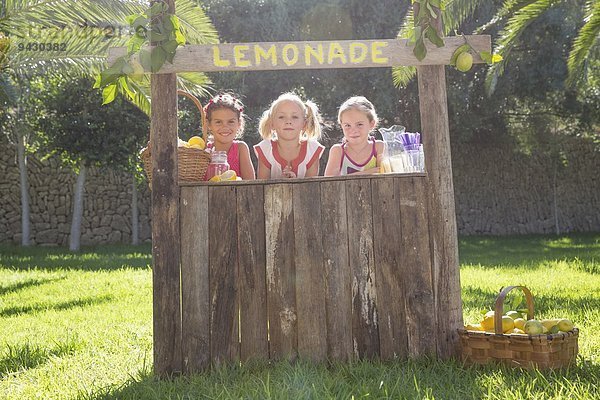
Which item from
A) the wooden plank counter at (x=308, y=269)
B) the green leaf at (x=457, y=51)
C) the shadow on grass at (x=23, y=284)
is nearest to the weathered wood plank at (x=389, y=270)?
the wooden plank counter at (x=308, y=269)

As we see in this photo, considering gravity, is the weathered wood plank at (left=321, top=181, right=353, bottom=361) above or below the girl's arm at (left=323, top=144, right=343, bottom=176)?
below

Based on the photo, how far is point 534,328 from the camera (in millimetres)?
3066

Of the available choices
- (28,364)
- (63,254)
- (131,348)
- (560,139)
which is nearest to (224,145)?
(131,348)

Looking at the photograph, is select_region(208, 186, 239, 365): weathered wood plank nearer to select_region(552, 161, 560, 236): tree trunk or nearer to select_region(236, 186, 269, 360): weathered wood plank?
select_region(236, 186, 269, 360): weathered wood plank

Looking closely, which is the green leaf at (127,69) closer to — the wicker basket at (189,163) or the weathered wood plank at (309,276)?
the wicker basket at (189,163)

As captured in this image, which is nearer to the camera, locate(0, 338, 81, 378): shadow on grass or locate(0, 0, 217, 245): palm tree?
locate(0, 338, 81, 378): shadow on grass

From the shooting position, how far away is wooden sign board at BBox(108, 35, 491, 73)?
3.11m

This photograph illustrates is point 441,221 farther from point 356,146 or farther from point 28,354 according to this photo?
point 28,354

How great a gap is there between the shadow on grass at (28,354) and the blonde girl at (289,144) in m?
1.60

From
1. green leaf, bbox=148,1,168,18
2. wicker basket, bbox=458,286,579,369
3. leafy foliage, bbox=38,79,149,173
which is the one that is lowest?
wicker basket, bbox=458,286,579,369

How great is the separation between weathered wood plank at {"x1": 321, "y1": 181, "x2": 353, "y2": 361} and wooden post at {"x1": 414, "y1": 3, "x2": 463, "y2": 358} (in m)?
0.43

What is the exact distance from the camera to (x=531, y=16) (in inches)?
278

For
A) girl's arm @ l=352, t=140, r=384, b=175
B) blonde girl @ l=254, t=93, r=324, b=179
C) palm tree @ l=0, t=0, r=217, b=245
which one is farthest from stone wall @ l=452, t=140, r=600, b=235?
blonde girl @ l=254, t=93, r=324, b=179

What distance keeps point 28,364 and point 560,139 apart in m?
13.8
